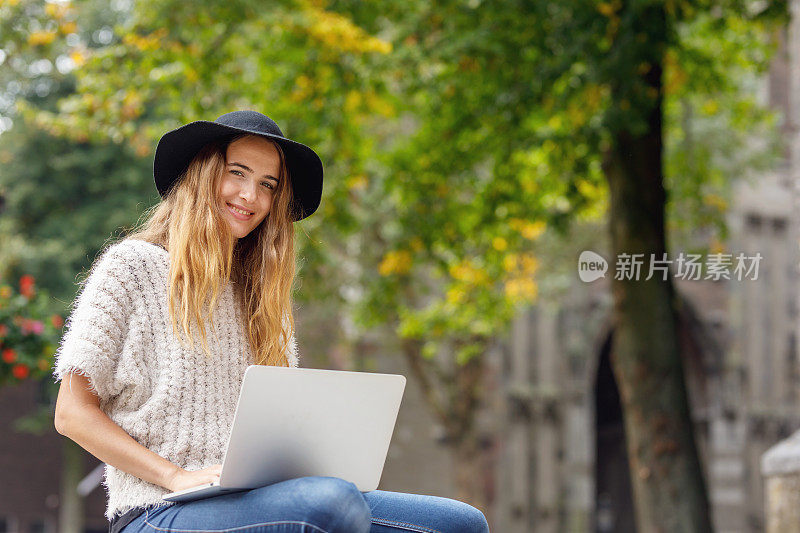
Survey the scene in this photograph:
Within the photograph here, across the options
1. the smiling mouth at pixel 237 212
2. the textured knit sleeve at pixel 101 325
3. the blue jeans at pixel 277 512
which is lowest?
the blue jeans at pixel 277 512

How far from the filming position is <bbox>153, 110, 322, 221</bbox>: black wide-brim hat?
8.16 feet

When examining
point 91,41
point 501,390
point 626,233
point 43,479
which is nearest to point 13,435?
point 43,479

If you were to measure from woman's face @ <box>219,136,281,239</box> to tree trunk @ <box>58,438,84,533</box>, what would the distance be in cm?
1362

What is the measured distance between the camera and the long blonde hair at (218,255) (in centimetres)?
236

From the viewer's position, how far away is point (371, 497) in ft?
7.99

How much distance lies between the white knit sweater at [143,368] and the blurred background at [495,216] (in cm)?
332

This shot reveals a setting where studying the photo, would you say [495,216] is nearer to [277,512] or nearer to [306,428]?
[306,428]

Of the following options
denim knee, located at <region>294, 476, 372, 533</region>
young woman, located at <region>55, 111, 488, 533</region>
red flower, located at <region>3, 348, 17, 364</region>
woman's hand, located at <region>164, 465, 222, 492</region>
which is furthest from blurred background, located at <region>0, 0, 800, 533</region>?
denim knee, located at <region>294, 476, 372, 533</region>

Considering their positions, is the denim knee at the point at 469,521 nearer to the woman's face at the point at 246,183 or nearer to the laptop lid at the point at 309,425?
the laptop lid at the point at 309,425

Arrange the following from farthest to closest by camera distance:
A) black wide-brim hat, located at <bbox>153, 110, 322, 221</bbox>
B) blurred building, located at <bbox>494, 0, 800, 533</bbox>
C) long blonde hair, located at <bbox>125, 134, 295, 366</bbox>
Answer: blurred building, located at <bbox>494, 0, 800, 533</bbox> < black wide-brim hat, located at <bbox>153, 110, 322, 221</bbox> < long blonde hair, located at <bbox>125, 134, 295, 366</bbox>

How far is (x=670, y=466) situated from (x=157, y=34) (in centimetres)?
512

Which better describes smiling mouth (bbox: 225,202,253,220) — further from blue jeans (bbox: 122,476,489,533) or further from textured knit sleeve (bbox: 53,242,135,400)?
blue jeans (bbox: 122,476,489,533)

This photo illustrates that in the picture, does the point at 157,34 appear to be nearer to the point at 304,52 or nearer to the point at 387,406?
the point at 304,52

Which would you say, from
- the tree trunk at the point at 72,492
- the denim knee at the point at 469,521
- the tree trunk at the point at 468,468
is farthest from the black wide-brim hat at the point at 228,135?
the tree trunk at the point at 72,492
